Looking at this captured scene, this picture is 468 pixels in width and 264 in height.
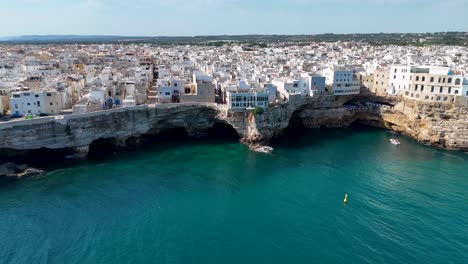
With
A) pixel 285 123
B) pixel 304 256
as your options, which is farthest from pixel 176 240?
pixel 285 123

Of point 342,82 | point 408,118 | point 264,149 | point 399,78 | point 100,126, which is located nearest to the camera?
point 100,126

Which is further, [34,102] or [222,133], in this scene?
[222,133]

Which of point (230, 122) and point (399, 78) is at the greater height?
point (399, 78)

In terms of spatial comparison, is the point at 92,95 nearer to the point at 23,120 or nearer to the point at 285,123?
the point at 23,120

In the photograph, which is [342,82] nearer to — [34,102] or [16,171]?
[34,102]

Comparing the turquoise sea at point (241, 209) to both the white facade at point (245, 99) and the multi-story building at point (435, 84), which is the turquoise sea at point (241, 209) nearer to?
the white facade at point (245, 99)

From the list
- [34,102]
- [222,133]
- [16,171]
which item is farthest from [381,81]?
[16,171]

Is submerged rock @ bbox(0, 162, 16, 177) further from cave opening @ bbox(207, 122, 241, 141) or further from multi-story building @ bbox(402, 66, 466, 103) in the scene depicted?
multi-story building @ bbox(402, 66, 466, 103)

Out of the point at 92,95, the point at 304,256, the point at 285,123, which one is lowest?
the point at 304,256
